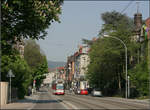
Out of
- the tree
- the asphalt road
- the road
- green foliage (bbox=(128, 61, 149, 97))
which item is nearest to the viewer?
the road

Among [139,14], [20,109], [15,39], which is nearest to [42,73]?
[139,14]

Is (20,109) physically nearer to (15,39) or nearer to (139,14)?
(15,39)

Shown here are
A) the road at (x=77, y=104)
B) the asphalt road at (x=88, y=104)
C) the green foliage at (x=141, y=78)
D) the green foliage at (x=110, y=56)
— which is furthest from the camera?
the green foliage at (x=110, y=56)

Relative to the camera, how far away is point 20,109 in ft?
74.7

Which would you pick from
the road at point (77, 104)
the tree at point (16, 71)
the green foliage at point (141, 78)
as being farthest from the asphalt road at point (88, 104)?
the green foliage at point (141, 78)

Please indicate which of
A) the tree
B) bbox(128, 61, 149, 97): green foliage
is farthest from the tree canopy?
the tree

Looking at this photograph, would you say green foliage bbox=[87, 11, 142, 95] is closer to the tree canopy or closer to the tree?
the tree canopy

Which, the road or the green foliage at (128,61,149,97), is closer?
the road

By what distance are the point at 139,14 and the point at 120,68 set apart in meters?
15.3

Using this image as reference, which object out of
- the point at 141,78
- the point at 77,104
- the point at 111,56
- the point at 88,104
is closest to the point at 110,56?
the point at 111,56

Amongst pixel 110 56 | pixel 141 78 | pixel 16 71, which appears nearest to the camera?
pixel 16 71

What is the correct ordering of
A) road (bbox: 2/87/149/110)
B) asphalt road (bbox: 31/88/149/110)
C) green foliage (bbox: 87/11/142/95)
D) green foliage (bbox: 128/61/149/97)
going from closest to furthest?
road (bbox: 2/87/149/110)
asphalt road (bbox: 31/88/149/110)
green foliage (bbox: 128/61/149/97)
green foliage (bbox: 87/11/142/95)

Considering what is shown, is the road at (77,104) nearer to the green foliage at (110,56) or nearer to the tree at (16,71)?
the tree at (16,71)

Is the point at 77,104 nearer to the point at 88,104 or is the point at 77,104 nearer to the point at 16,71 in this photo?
the point at 88,104
